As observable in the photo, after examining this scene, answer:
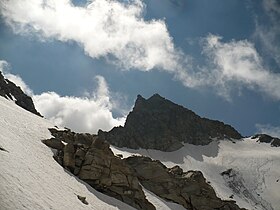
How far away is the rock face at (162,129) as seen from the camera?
101375mm

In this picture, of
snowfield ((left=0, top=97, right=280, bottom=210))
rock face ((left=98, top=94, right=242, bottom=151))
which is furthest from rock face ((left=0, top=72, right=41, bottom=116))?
snowfield ((left=0, top=97, right=280, bottom=210))

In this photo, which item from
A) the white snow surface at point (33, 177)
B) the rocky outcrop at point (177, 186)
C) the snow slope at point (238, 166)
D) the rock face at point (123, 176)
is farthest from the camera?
the snow slope at point (238, 166)

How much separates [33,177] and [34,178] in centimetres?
11

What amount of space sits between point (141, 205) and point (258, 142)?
Answer: 84.9 m

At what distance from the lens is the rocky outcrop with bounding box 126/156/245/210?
51.9 m

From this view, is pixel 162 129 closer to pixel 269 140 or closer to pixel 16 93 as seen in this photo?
pixel 269 140

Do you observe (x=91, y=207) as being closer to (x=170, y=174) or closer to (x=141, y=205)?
(x=141, y=205)

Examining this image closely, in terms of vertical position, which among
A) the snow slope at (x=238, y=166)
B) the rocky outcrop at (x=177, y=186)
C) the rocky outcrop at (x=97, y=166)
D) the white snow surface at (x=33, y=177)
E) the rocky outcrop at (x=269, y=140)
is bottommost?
the white snow surface at (x=33, y=177)

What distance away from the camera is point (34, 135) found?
42.7m

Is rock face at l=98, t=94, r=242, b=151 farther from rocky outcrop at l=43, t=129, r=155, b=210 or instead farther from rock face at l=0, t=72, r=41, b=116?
rocky outcrop at l=43, t=129, r=155, b=210

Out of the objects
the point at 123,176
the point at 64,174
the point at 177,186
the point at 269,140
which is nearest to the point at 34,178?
the point at 64,174

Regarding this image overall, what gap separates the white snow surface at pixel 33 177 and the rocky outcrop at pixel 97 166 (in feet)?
5.62

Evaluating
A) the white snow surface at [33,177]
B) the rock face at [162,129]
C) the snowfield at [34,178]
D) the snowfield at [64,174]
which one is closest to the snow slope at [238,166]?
the snowfield at [64,174]

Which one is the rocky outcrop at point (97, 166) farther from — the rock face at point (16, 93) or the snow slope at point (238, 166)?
the rock face at point (16, 93)
